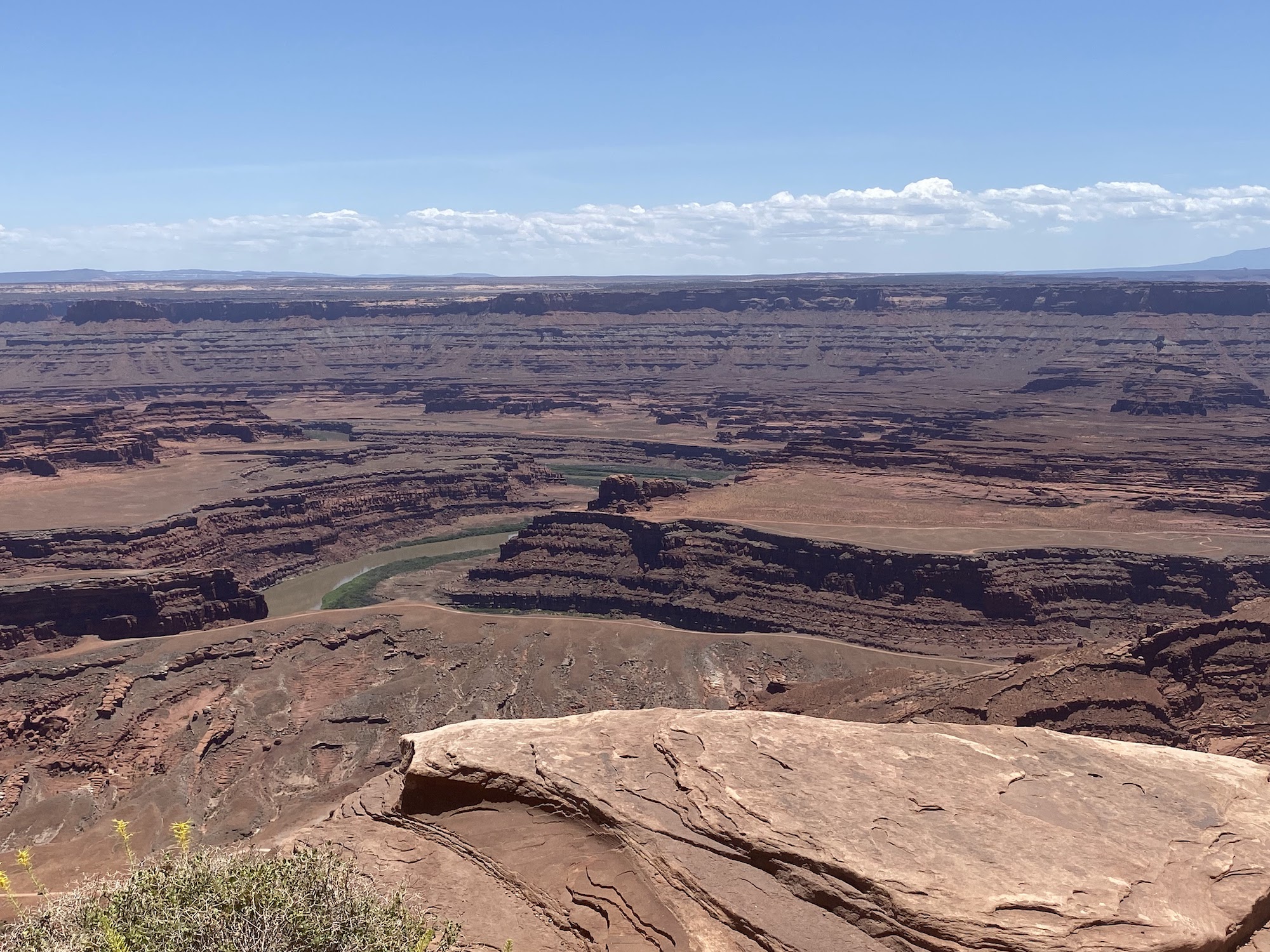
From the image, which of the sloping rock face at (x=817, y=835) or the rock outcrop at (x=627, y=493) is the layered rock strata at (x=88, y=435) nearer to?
the rock outcrop at (x=627, y=493)

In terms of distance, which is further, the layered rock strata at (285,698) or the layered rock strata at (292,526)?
the layered rock strata at (292,526)

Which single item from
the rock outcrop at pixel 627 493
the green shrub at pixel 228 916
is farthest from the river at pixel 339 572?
the green shrub at pixel 228 916

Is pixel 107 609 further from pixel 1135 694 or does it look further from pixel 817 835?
pixel 817 835

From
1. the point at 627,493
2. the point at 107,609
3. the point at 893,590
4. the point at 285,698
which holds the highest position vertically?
the point at 627,493

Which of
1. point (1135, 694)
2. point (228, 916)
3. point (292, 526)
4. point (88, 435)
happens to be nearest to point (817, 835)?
point (228, 916)

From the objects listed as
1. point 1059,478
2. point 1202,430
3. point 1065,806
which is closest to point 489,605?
point 1059,478

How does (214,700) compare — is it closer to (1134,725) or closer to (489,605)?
(489,605)
